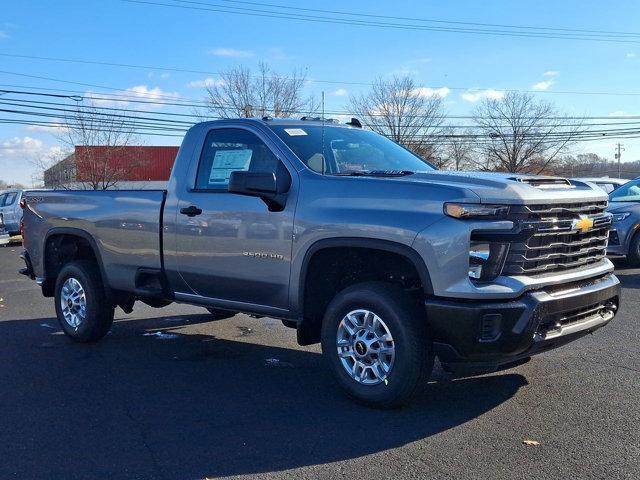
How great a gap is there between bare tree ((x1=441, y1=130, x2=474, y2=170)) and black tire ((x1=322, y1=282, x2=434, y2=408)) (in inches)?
1688

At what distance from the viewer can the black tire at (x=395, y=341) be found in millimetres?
4535

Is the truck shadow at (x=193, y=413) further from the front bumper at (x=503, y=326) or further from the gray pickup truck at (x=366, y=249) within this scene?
the front bumper at (x=503, y=326)

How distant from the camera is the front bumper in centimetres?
421

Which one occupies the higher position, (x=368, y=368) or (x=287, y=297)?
(x=287, y=297)

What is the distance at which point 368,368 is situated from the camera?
479 cm

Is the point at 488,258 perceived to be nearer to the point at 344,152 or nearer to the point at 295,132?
the point at 344,152

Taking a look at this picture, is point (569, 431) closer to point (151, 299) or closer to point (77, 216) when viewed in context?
point (151, 299)

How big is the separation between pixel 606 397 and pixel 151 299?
4264 mm

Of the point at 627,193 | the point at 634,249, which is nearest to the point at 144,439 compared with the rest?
the point at 634,249

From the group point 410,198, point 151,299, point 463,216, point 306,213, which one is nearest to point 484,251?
point 463,216

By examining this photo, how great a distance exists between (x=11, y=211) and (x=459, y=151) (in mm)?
35460

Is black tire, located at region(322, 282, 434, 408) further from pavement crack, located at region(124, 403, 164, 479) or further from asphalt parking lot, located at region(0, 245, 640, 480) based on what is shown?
pavement crack, located at region(124, 403, 164, 479)

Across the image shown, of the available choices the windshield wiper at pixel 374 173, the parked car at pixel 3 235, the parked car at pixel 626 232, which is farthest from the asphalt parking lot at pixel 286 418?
the parked car at pixel 3 235

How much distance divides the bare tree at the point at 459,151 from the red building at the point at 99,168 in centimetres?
2025
